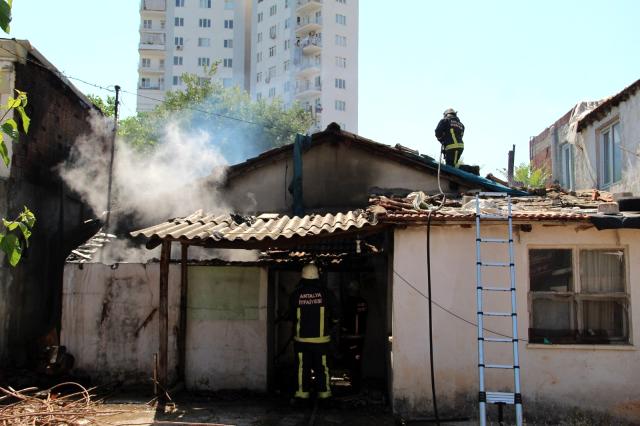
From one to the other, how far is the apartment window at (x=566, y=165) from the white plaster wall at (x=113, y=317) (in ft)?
43.3

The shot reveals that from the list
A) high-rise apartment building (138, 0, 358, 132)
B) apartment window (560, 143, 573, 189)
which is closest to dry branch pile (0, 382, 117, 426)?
apartment window (560, 143, 573, 189)

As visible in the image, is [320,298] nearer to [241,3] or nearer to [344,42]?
[344,42]

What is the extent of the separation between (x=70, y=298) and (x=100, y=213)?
3670 millimetres

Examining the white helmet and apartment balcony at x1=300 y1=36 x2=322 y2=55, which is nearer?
the white helmet

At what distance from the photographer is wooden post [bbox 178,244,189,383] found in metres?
9.92

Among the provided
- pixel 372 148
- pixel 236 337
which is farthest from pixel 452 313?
pixel 372 148

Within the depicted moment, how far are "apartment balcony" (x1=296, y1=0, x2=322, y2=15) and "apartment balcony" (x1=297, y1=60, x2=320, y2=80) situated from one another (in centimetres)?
611

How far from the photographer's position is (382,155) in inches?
497

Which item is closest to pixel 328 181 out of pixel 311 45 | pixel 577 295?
pixel 577 295

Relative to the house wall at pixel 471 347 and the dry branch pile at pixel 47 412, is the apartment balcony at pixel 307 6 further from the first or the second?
the dry branch pile at pixel 47 412

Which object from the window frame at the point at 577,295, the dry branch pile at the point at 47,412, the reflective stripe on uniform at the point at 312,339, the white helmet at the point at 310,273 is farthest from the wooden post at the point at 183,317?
the window frame at the point at 577,295

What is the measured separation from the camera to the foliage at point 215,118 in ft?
100

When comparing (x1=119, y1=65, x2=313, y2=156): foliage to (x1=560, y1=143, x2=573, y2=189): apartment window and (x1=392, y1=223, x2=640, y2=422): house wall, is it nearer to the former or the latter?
Answer: (x1=560, y1=143, x2=573, y2=189): apartment window

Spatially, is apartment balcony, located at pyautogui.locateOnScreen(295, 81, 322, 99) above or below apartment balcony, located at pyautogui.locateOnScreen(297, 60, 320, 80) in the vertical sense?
below
